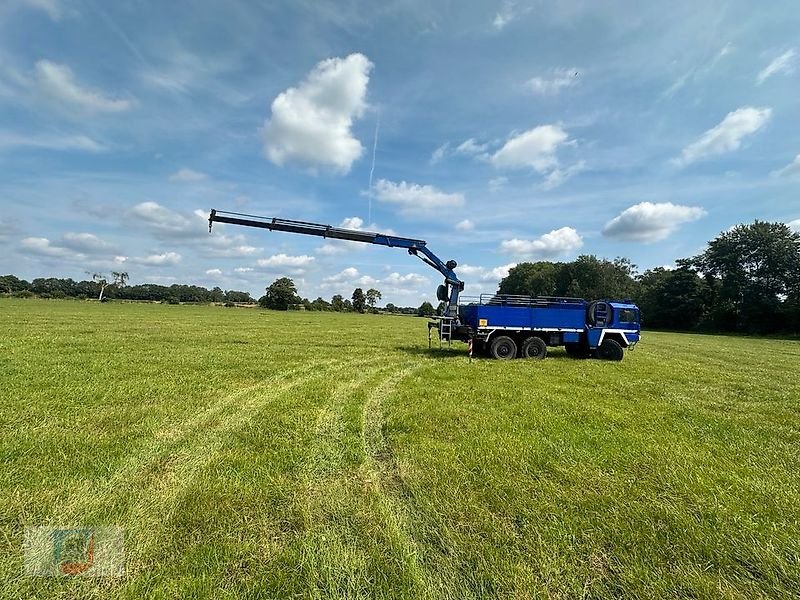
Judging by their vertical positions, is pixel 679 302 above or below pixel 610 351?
above

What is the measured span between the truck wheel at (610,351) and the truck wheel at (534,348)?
255cm

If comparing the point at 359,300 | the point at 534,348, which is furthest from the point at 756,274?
the point at 359,300

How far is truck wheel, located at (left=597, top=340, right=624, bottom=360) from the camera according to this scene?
15562 millimetres

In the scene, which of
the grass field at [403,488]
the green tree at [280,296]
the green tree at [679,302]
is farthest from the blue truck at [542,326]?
the green tree at [280,296]

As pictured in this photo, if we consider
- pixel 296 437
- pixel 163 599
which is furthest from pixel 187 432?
pixel 163 599

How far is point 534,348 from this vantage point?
1526 centimetres

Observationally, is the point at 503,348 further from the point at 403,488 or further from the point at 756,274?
the point at 756,274

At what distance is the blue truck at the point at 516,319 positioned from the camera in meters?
14.7

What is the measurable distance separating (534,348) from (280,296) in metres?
99.0

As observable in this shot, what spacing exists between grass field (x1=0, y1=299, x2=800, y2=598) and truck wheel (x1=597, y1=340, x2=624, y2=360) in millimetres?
6404

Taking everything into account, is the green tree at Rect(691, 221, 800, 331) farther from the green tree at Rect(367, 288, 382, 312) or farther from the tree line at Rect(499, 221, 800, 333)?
the green tree at Rect(367, 288, 382, 312)

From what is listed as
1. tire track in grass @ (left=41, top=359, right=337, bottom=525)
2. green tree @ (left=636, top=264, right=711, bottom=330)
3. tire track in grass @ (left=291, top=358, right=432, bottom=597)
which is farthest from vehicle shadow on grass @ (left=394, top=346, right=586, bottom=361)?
green tree @ (left=636, top=264, right=711, bottom=330)

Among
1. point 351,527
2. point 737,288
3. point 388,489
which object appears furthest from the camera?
point 737,288

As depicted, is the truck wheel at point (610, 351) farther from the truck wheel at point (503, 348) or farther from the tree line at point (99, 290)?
the tree line at point (99, 290)
